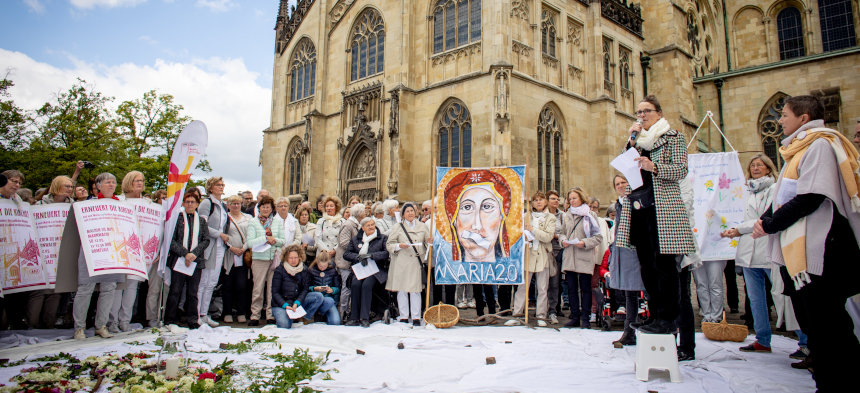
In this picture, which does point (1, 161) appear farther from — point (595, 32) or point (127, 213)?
point (595, 32)

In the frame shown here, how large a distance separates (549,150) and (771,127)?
10.9m

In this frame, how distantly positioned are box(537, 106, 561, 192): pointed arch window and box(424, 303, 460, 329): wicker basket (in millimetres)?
10823

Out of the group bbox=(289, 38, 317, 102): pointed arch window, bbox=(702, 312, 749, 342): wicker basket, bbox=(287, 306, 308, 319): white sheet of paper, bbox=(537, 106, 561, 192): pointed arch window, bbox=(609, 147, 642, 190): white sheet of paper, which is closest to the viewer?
bbox=(609, 147, 642, 190): white sheet of paper

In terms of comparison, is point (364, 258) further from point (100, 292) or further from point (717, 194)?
point (717, 194)

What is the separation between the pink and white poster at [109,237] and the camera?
18.4ft

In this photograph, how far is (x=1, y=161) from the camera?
19969 millimetres

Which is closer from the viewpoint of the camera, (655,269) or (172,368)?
(172,368)

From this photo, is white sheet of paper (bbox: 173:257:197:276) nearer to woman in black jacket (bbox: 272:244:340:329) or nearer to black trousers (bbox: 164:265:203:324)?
black trousers (bbox: 164:265:203:324)

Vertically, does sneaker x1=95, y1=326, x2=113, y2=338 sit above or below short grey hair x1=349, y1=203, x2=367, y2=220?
below

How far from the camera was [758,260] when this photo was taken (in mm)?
5180

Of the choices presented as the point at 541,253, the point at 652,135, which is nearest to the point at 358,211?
the point at 541,253

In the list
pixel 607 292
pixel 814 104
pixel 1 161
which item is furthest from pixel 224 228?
pixel 1 161

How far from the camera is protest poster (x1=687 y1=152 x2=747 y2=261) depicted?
20.9 feet

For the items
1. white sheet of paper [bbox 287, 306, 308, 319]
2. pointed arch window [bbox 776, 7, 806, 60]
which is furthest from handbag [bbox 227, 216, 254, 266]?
pointed arch window [bbox 776, 7, 806, 60]
